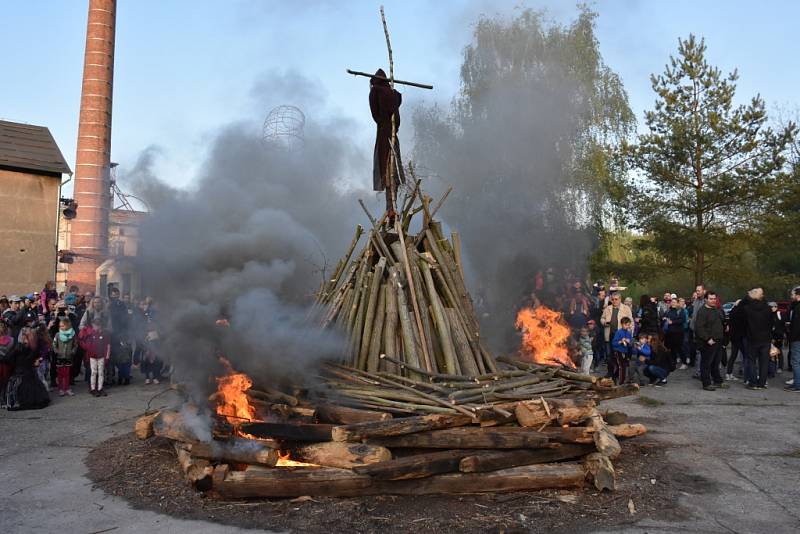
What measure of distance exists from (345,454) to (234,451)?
946 millimetres

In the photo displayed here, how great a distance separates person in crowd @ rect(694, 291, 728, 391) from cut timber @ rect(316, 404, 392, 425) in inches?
304

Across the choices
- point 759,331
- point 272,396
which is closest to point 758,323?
point 759,331

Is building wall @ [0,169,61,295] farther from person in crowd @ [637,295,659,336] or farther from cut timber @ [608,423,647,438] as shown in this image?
cut timber @ [608,423,647,438]

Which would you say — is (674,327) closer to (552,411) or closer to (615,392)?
(615,392)

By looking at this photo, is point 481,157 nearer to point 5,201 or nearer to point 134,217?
point 134,217

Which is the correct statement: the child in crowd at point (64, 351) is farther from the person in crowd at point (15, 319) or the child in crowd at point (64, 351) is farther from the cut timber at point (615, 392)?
the cut timber at point (615, 392)

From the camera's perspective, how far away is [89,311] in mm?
11008

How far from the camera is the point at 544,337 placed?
935 centimetres

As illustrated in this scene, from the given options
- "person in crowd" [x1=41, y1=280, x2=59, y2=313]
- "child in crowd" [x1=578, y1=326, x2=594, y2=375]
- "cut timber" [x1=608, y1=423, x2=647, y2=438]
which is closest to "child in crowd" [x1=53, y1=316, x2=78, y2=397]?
"person in crowd" [x1=41, y1=280, x2=59, y2=313]

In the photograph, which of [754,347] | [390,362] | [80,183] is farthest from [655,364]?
[80,183]

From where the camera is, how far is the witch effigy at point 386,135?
8.23 metres

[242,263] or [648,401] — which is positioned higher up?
[242,263]

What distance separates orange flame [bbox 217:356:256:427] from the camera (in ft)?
18.6

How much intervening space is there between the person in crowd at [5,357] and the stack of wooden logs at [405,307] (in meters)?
5.36
